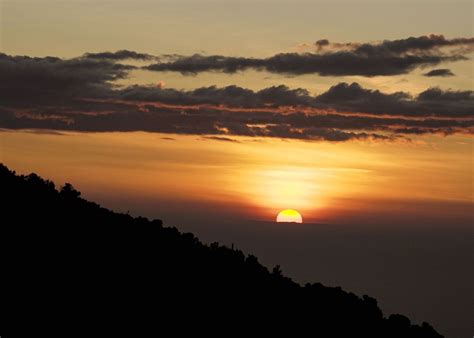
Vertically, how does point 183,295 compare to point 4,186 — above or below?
below

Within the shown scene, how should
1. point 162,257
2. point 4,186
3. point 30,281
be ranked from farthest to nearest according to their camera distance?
point 4,186
point 162,257
point 30,281

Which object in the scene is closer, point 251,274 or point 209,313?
point 209,313

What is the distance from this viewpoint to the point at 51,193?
5722 cm

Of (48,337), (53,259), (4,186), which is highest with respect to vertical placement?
(4,186)

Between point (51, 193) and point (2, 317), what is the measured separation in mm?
20505

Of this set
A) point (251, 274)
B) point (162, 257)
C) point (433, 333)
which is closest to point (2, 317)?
point (162, 257)

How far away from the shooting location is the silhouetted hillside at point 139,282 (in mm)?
40906

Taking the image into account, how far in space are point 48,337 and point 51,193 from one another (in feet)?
70.0

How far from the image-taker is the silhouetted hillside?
40.9m

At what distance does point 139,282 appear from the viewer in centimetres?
4528

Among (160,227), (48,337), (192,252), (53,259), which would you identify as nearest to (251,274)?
(192,252)

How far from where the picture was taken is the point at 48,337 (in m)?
36.8

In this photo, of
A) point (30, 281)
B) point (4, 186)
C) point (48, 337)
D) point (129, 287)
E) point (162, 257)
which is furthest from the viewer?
point (4, 186)

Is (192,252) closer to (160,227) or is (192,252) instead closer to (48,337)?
(160,227)
